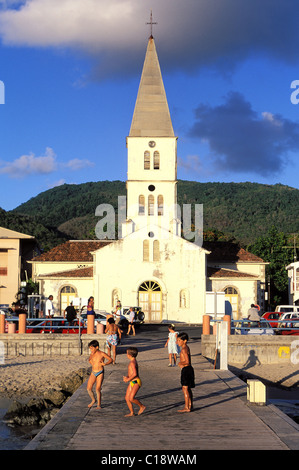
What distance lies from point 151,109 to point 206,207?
101 meters

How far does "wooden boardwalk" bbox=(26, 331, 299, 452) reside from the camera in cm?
1011

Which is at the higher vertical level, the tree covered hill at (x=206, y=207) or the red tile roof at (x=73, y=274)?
the tree covered hill at (x=206, y=207)

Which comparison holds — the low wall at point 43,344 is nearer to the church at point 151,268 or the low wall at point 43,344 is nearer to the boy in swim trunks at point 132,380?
the boy in swim trunks at point 132,380

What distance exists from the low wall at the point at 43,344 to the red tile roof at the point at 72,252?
27143 mm

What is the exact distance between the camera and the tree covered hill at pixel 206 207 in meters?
132

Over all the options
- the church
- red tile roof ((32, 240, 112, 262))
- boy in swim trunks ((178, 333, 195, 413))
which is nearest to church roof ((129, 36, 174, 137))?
the church

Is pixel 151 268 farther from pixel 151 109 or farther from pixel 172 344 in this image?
pixel 172 344

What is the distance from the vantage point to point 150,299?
49094 millimetres

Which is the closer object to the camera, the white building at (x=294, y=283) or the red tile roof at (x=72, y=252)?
the red tile roof at (x=72, y=252)

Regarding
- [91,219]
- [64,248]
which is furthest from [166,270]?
[91,219]

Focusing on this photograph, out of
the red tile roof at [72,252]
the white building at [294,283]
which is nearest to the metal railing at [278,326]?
the red tile roof at [72,252]

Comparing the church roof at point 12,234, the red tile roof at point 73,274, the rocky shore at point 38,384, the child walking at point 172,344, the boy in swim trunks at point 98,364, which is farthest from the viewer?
the church roof at point 12,234

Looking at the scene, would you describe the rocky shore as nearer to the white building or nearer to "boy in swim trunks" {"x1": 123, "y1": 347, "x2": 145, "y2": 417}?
"boy in swim trunks" {"x1": 123, "y1": 347, "x2": 145, "y2": 417}

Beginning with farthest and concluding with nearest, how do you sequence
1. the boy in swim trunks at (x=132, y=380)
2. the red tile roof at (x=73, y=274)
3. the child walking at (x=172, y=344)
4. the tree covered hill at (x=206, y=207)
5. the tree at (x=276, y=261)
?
the tree covered hill at (x=206, y=207) → the tree at (x=276, y=261) → the red tile roof at (x=73, y=274) → the child walking at (x=172, y=344) → the boy in swim trunks at (x=132, y=380)
